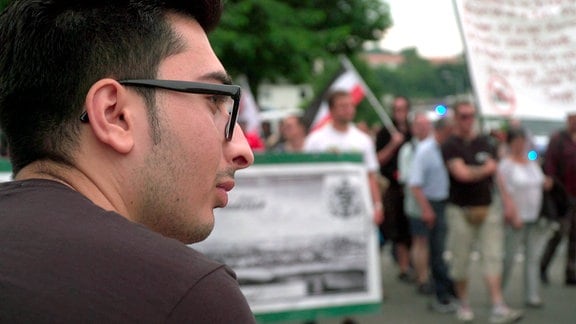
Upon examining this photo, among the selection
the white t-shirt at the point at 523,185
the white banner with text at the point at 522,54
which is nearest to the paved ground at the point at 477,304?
the white t-shirt at the point at 523,185

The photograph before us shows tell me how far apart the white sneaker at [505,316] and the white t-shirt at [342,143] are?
1.78m

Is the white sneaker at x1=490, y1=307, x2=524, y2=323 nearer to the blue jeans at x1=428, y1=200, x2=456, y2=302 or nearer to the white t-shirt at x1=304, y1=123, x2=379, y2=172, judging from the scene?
the blue jeans at x1=428, y1=200, x2=456, y2=302

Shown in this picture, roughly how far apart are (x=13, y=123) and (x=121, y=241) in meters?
0.43

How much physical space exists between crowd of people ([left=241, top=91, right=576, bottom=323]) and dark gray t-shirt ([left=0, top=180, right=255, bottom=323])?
6020 mm

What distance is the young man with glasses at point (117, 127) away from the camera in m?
1.38

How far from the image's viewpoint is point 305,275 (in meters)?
7.09

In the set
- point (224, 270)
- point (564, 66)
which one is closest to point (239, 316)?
point (224, 270)

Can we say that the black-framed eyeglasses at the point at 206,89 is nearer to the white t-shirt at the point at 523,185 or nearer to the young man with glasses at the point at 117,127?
the young man with glasses at the point at 117,127

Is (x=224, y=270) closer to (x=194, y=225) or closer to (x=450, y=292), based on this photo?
(x=194, y=225)

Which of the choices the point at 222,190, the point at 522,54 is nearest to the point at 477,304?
the point at 522,54

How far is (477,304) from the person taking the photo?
913cm

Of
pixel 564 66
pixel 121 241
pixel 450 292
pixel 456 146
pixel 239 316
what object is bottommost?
pixel 450 292

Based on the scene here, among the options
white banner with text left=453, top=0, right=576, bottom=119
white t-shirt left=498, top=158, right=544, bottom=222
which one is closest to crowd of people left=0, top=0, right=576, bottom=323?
white banner with text left=453, top=0, right=576, bottom=119

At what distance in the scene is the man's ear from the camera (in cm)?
152
